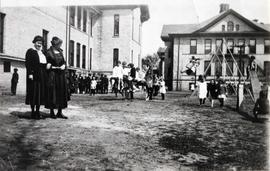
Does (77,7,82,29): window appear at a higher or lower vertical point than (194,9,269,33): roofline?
lower

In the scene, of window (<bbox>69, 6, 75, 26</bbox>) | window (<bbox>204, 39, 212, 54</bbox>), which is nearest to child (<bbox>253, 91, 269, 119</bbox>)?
window (<bbox>69, 6, 75, 26</bbox>)

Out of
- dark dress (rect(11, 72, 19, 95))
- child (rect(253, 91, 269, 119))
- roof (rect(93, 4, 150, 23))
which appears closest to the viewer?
child (rect(253, 91, 269, 119))

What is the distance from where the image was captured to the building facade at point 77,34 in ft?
62.3

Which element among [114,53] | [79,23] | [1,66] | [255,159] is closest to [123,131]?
[255,159]

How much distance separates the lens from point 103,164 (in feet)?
12.9

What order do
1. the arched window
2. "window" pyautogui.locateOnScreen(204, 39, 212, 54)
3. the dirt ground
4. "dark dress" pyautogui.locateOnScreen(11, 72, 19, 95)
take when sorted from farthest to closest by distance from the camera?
"window" pyautogui.locateOnScreen(204, 39, 212, 54), the arched window, "dark dress" pyautogui.locateOnScreen(11, 72, 19, 95), the dirt ground

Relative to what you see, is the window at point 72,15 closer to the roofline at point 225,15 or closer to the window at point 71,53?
the window at point 71,53

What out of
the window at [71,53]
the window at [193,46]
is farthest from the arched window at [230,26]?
the window at [71,53]

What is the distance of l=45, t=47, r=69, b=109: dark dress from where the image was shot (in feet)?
22.6

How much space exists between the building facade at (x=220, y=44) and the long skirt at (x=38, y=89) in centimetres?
3301

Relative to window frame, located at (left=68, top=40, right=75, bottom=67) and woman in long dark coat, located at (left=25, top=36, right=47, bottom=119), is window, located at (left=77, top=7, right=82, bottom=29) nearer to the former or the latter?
window frame, located at (left=68, top=40, right=75, bottom=67)

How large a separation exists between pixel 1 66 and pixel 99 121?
516 inches

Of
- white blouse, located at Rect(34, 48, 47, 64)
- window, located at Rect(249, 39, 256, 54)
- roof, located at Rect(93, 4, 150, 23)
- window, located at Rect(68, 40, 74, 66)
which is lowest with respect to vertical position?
white blouse, located at Rect(34, 48, 47, 64)

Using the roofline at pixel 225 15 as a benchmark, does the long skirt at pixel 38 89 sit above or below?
below
